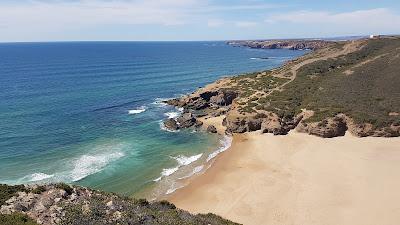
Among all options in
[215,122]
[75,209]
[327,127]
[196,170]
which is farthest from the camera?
[215,122]

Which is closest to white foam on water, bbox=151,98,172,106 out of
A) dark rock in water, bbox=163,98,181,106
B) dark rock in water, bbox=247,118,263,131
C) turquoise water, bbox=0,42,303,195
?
turquoise water, bbox=0,42,303,195

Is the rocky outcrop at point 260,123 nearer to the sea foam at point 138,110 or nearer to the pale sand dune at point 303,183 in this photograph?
the pale sand dune at point 303,183

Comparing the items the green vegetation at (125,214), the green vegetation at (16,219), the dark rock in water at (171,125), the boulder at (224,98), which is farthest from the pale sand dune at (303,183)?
the boulder at (224,98)

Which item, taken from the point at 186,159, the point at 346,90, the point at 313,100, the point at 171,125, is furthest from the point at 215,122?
the point at 346,90

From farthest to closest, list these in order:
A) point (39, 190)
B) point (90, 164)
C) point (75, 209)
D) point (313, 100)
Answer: point (313, 100), point (90, 164), point (39, 190), point (75, 209)

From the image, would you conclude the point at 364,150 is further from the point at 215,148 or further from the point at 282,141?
the point at 215,148

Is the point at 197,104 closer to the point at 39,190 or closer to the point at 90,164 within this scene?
the point at 90,164
